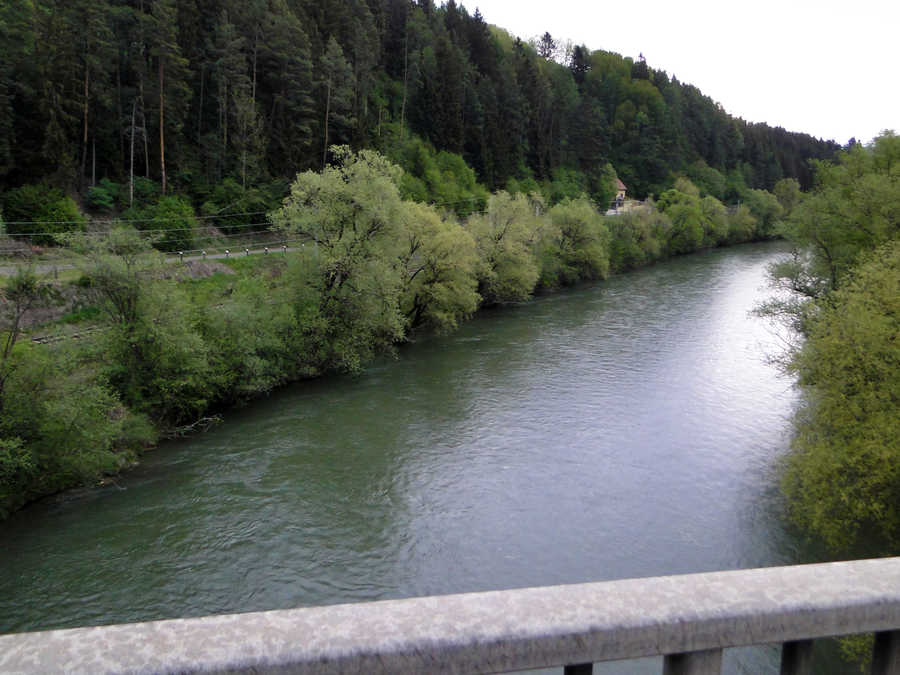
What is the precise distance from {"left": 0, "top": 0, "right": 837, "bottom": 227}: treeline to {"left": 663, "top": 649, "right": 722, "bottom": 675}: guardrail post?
3478 centimetres

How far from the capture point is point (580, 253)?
45875mm

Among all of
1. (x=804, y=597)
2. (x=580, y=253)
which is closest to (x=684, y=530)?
(x=804, y=597)

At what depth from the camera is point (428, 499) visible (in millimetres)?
15258

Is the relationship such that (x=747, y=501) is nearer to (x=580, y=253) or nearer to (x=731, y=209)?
(x=580, y=253)

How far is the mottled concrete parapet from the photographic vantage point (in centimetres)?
147

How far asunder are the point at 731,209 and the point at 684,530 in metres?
82.7

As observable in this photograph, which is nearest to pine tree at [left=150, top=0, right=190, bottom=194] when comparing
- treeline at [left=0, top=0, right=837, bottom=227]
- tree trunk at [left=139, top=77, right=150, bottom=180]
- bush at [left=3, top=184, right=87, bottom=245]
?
treeline at [left=0, top=0, right=837, bottom=227]

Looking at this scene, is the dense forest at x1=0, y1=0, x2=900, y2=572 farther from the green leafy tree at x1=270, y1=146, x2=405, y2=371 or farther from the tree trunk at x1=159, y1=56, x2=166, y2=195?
the tree trunk at x1=159, y1=56, x2=166, y2=195

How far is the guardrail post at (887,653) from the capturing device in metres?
1.82

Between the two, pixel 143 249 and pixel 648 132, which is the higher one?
pixel 648 132

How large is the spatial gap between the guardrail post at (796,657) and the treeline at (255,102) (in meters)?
34.9

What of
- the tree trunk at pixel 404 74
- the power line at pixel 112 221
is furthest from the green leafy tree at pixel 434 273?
the tree trunk at pixel 404 74

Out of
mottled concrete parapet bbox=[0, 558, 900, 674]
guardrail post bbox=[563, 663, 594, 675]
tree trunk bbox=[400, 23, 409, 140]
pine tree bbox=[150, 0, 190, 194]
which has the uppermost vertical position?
tree trunk bbox=[400, 23, 409, 140]

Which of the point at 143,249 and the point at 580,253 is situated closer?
the point at 143,249
